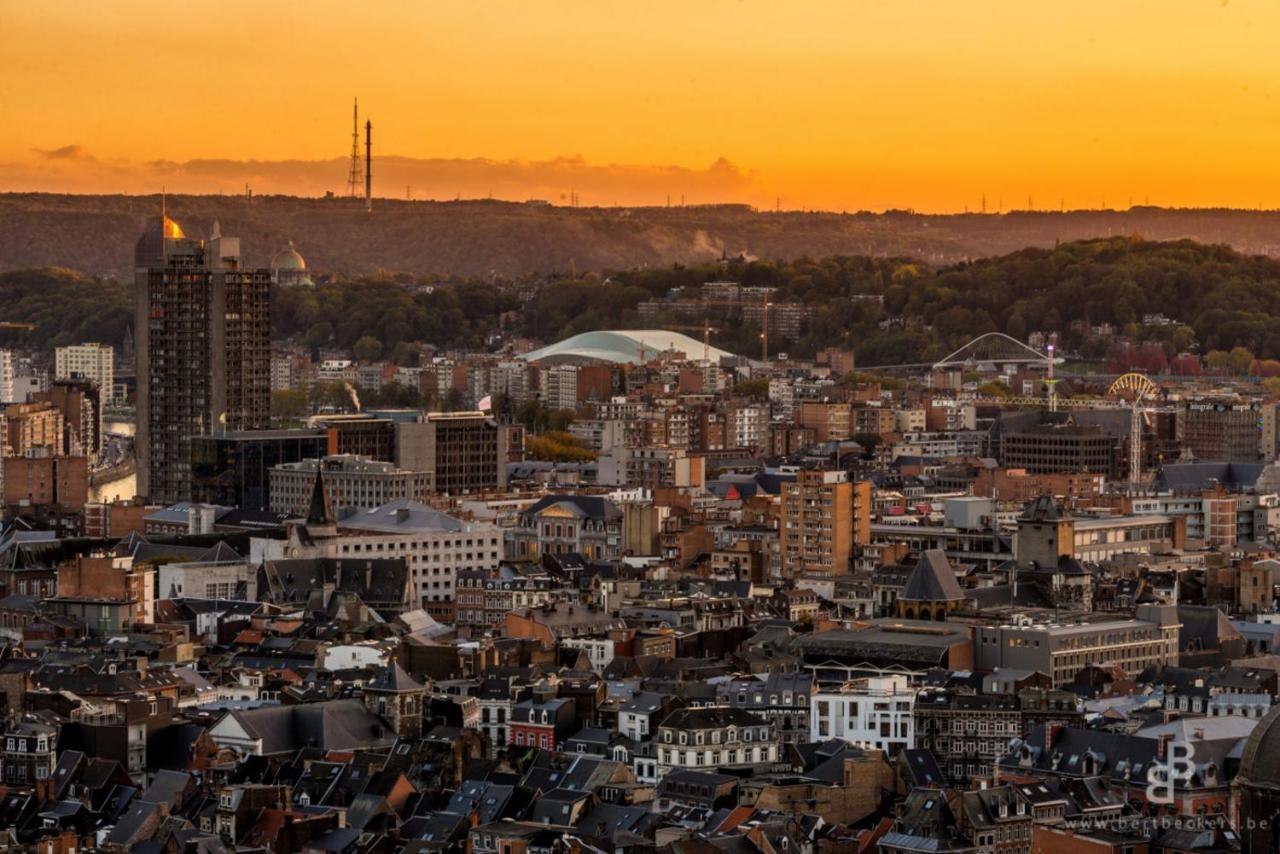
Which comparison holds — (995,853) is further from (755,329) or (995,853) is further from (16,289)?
(16,289)

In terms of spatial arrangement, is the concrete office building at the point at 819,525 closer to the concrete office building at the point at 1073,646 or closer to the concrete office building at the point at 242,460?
the concrete office building at the point at 1073,646

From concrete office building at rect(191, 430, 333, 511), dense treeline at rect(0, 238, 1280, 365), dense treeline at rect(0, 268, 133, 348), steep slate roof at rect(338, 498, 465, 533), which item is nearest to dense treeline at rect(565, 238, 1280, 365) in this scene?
dense treeline at rect(0, 238, 1280, 365)

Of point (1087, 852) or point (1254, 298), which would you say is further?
point (1254, 298)

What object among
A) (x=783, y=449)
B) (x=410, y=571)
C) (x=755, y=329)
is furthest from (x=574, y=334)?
(x=410, y=571)

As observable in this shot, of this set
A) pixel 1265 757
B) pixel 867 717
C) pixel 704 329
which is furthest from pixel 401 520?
pixel 704 329

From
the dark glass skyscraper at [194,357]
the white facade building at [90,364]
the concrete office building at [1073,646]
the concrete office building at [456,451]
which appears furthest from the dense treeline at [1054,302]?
the concrete office building at [1073,646]
